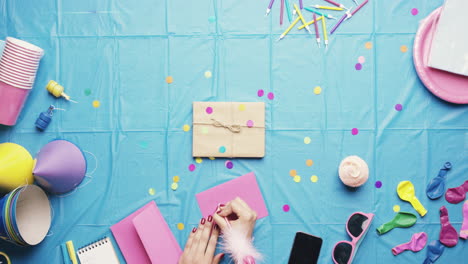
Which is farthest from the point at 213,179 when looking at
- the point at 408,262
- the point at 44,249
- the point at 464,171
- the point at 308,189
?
the point at 464,171

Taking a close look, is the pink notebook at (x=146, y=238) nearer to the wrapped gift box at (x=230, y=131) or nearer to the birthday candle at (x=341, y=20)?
the wrapped gift box at (x=230, y=131)

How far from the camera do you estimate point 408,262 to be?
4.86 feet

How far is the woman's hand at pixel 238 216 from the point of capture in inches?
55.1

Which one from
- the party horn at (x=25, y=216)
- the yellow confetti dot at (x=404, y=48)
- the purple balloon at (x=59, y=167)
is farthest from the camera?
the yellow confetti dot at (x=404, y=48)

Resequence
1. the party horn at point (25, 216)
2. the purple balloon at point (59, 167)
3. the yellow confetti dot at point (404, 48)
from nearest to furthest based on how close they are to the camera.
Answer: the party horn at point (25, 216)
the purple balloon at point (59, 167)
the yellow confetti dot at point (404, 48)

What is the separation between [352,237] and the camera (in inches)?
57.2

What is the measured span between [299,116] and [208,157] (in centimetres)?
36

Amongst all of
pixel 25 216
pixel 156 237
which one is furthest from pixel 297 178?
pixel 25 216

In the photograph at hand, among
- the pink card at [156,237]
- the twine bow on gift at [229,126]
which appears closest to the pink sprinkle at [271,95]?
the twine bow on gift at [229,126]

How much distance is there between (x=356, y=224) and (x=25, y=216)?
113 centimetres

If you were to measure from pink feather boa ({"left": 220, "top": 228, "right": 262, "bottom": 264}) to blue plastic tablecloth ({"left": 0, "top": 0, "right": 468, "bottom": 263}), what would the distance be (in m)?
0.16

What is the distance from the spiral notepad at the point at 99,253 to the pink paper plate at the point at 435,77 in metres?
1.26

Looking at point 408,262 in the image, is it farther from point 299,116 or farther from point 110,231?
point 110,231

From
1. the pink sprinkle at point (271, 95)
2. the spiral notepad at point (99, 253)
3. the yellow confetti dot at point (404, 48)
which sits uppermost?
the yellow confetti dot at point (404, 48)
